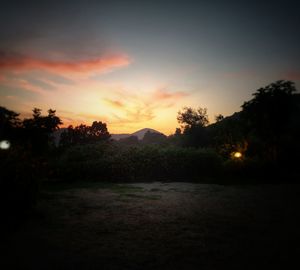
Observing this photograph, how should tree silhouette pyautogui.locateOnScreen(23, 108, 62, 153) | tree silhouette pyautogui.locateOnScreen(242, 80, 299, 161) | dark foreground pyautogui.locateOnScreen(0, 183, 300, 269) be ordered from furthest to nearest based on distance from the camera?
tree silhouette pyautogui.locateOnScreen(242, 80, 299, 161) < tree silhouette pyautogui.locateOnScreen(23, 108, 62, 153) < dark foreground pyautogui.locateOnScreen(0, 183, 300, 269)

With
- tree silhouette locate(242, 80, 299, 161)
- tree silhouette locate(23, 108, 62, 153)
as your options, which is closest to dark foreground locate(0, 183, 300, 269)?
tree silhouette locate(23, 108, 62, 153)

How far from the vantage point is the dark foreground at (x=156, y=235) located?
11.9ft

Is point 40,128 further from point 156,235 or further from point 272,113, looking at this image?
point 272,113

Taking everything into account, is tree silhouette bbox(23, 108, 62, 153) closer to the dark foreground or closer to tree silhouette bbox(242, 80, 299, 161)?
the dark foreground

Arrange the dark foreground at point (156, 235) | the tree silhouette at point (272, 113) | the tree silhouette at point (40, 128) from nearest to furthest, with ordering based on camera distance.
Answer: the dark foreground at point (156, 235) < the tree silhouette at point (40, 128) < the tree silhouette at point (272, 113)

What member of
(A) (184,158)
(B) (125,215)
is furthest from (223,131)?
(B) (125,215)

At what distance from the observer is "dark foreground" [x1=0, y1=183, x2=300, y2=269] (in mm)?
3635

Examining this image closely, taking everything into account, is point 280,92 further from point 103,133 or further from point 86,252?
point 103,133

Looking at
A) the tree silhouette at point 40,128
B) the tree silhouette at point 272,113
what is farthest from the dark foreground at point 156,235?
the tree silhouette at point 272,113

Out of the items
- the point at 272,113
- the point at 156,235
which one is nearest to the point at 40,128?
the point at 156,235

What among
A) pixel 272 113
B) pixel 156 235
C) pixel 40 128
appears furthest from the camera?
pixel 272 113

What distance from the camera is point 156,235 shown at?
4.82 meters

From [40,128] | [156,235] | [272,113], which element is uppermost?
[272,113]

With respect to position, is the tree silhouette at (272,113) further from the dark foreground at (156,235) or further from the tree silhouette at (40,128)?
the tree silhouette at (40,128)
